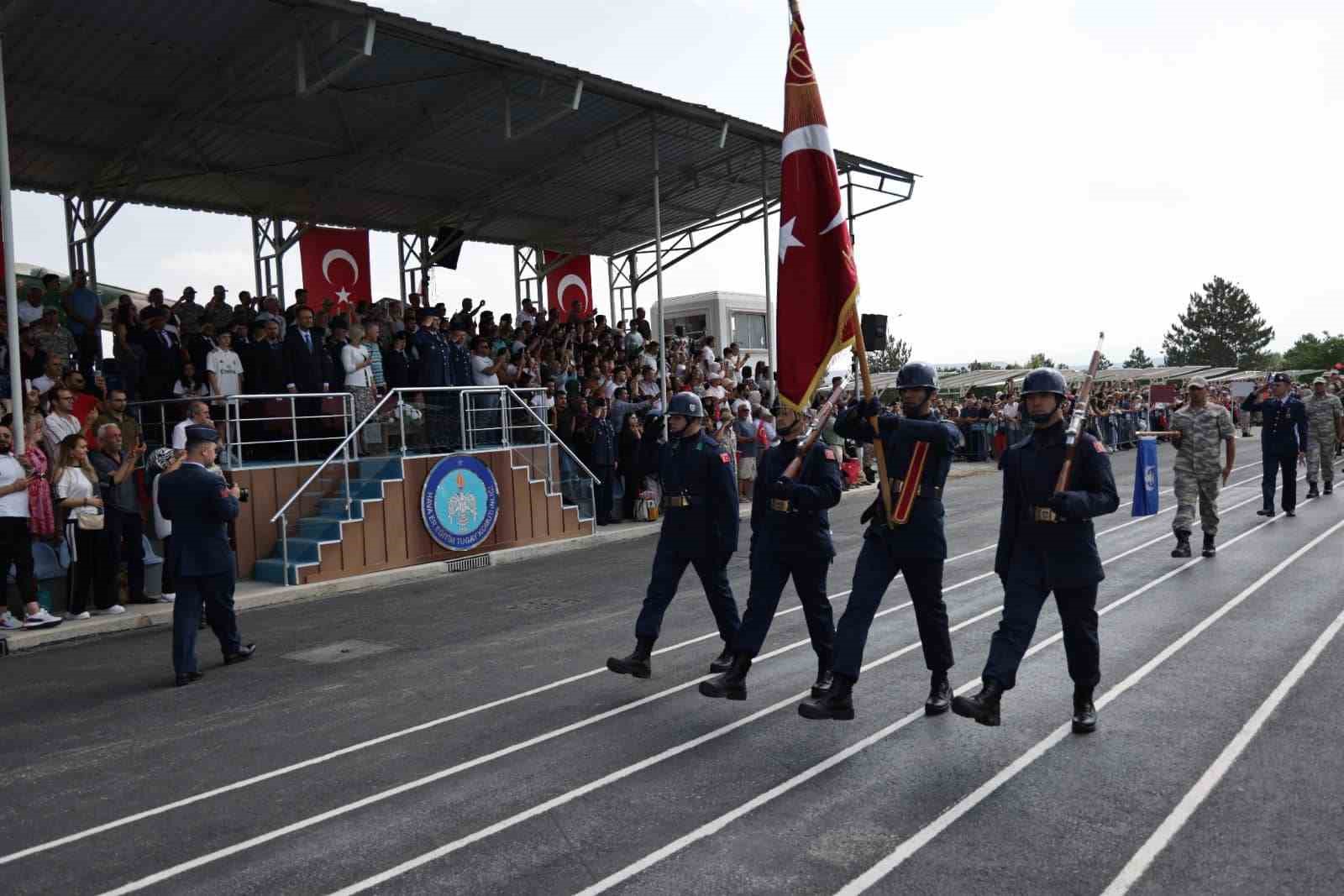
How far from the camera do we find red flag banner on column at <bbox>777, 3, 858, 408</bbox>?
627 centimetres

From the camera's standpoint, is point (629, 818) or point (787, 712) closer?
point (629, 818)

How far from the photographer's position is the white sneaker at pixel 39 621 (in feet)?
30.7

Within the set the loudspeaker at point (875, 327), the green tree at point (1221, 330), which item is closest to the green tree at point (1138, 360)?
the green tree at point (1221, 330)

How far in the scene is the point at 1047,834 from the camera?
4.20 metres

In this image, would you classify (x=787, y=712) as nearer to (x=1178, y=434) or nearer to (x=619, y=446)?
(x=1178, y=434)

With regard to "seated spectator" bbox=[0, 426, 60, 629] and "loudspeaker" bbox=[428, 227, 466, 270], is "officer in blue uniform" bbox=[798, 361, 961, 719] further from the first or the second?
"loudspeaker" bbox=[428, 227, 466, 270]

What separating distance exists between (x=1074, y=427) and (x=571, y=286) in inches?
806

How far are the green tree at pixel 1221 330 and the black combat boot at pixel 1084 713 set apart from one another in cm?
10267

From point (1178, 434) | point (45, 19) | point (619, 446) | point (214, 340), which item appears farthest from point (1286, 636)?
point (45, 19)

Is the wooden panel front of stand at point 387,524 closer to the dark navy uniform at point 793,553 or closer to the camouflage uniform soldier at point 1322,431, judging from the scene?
the dark navy uniform at point 793,553

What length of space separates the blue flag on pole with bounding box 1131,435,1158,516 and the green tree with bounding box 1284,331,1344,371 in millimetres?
81823

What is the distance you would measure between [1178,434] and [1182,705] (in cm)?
680

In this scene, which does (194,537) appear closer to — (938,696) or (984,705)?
(938,696)

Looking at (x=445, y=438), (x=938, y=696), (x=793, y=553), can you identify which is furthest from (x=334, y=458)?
(x=938, y=696)
